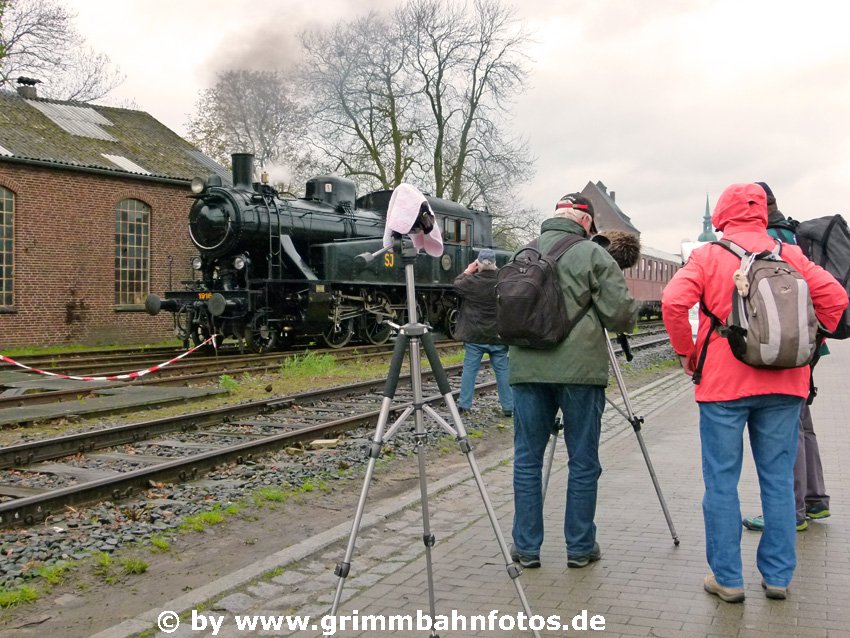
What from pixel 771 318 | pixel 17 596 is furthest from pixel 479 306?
pixel 17 596

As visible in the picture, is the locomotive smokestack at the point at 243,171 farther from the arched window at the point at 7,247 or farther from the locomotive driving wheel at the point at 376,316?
the arched window at the point at 7,247

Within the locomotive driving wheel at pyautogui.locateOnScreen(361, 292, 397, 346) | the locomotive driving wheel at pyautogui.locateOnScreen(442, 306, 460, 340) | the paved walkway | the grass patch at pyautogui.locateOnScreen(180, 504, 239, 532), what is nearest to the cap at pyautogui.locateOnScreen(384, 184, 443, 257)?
the paved walkway

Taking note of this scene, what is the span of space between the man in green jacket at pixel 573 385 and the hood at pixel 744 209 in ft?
1.96

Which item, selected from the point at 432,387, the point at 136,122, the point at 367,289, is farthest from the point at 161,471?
the point at 136,122

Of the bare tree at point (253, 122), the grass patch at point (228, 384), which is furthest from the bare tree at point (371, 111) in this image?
the grass patch at point (228, 384)

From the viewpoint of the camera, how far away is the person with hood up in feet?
13.2

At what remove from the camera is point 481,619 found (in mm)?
3881

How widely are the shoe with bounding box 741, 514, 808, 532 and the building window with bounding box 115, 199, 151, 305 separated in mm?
22688

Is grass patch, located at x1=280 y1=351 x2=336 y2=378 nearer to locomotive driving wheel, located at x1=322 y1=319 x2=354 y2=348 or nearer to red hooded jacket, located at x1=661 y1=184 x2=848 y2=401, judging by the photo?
locomotive driving wheel, located at x1=322 y1=319 x2=354 y2=348

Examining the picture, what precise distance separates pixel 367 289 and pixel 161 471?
43.6ft

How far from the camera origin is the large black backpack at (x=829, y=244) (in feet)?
15.4

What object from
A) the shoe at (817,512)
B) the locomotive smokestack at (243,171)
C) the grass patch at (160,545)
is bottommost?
the grass patch at (160,545)

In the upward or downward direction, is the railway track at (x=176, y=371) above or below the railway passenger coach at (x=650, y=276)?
below

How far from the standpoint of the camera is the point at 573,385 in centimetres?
444
